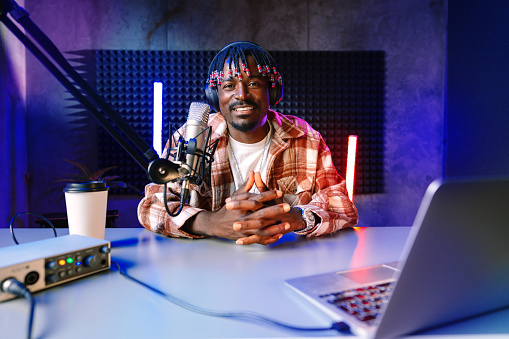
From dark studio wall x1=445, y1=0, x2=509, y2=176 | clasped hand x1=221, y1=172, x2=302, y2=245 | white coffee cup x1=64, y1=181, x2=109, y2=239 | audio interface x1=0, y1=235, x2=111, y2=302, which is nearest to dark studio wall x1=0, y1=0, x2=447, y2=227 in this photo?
dark studio wall x1=445, y1=0, x2=509, y2=176

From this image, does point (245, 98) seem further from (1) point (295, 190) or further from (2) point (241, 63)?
(1) point (295, 190)

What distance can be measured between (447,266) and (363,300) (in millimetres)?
173

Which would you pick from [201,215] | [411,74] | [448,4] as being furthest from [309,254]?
[448,4]

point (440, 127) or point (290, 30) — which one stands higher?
point (290, 30)

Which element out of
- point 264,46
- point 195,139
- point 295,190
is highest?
point 264,46

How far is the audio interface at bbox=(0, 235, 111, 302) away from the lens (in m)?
0.62

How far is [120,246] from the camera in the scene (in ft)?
3.29

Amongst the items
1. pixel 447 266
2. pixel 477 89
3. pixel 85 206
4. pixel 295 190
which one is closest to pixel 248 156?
pixel 295 190

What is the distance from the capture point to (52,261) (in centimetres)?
67

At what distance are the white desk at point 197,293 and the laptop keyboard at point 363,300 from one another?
4 cm

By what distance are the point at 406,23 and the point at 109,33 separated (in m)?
2.92

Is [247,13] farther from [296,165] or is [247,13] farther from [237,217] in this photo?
[237,217]

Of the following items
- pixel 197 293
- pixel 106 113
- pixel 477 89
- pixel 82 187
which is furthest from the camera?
pixel 477 89

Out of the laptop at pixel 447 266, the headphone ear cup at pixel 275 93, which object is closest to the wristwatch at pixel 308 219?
the laptop at pixel 447 266
